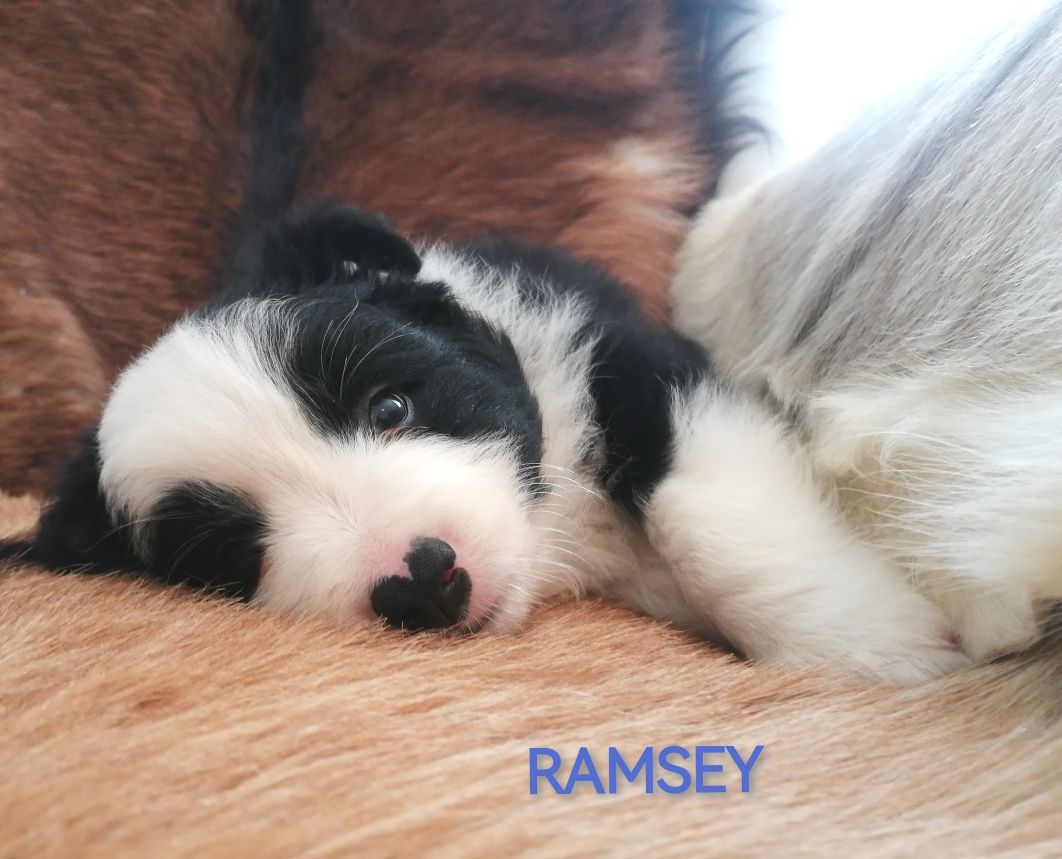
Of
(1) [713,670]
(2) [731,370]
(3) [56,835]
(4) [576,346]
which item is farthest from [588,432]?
(3) [56,835]

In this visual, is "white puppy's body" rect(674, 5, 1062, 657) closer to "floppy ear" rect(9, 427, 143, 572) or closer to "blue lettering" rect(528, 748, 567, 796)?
"blue lettering" rect(528, 748, 567, 796)

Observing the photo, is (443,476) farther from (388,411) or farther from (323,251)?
(323,251)

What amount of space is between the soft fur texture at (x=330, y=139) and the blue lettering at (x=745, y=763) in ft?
3.74

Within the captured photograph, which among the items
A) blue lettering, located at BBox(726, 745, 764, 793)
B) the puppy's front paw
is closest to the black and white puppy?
the puppy's front paw

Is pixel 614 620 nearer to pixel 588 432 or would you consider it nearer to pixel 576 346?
pixel 588 432

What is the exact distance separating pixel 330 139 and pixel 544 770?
1444mm

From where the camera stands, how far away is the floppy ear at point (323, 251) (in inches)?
51.0

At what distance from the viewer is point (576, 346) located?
135cm

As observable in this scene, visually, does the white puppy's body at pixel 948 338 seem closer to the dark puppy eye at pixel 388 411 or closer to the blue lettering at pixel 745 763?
the blue lettering at pixel 745 763

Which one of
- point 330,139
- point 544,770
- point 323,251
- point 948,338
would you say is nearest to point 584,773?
point 544,770

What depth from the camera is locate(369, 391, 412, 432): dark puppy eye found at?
1134mm

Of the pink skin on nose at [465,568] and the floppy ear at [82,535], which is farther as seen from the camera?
the floppy ear at [82,535]

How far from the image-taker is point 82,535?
1.14 metres

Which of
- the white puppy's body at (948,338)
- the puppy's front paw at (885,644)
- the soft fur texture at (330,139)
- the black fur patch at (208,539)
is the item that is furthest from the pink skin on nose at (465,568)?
the soft fur texture at (330,139)
